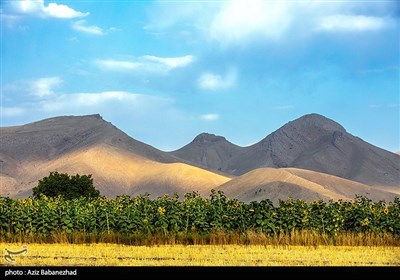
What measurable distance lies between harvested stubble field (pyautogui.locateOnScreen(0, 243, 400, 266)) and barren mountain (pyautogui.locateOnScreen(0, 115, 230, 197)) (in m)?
104

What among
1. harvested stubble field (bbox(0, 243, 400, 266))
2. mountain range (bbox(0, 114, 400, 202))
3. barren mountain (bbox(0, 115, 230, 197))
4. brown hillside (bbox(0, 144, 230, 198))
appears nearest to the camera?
harvested stubble field (bbox(0, 243, 400, 266))

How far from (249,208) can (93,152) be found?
399ft

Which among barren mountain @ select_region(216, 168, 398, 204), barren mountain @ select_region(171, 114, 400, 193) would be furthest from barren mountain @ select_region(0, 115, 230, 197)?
barren mountain @ select_region(171, 114, 400, 193)

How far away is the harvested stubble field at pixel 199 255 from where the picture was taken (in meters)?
18.9

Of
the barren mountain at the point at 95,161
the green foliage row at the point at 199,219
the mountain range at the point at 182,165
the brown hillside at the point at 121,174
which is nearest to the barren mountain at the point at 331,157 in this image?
the mountain range at the point at 182,165

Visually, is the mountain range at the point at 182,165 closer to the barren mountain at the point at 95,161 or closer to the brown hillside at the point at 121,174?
the barren mountain at the point at 95,161

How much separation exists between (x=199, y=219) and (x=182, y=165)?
4637 inches

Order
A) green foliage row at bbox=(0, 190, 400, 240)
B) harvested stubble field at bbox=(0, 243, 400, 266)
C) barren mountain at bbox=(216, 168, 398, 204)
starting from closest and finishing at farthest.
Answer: harvested stubble field at bbox=(0, 243, 400, 266) < green foliage row at bbox=(0, 190, 400, 240) < barren mountain at bbox=(216, 168, 398, 204)

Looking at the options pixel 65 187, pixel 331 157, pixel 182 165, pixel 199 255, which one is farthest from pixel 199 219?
pixel 331 157

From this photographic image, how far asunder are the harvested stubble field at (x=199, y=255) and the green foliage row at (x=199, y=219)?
232cm

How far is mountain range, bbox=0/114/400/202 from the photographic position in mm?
117125

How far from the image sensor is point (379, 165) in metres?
171

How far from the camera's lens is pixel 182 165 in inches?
5664

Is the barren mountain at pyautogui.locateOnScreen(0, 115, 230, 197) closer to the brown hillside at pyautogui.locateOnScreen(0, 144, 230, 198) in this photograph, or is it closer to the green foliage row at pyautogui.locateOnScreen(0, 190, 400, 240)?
the brown hillside at pyautogui.locateOnScreen(0, 144, 230, 198)
